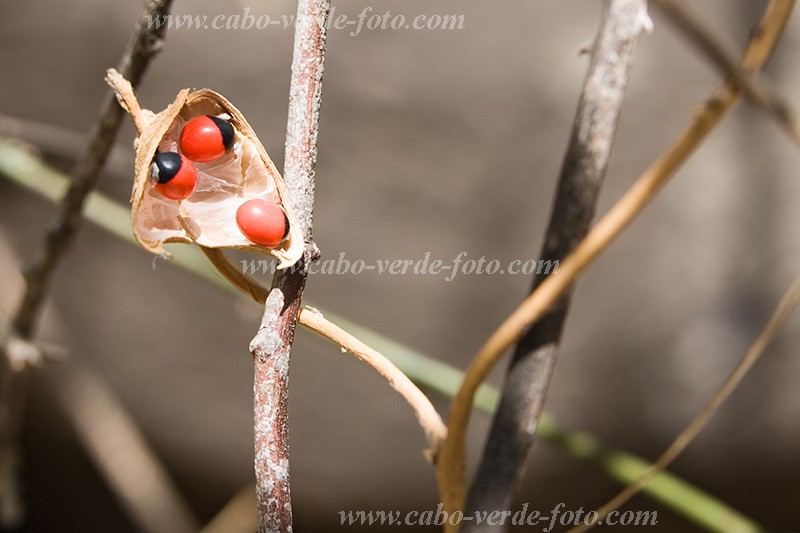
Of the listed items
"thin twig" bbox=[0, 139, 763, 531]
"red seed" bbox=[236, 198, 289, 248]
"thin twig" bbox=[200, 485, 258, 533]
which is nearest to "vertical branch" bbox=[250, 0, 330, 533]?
"red seed" bbox=[236, 198, 289, 248]

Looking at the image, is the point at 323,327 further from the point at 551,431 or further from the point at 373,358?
the point at 551,431

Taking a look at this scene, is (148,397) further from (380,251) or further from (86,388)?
(380,251)

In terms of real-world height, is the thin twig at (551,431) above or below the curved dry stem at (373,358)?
above

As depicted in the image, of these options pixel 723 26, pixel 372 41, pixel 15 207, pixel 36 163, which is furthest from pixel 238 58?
pixel 723 26

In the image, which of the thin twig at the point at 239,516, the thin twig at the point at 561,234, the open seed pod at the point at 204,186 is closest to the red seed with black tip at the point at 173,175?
the open seed pod at the point at 204,186

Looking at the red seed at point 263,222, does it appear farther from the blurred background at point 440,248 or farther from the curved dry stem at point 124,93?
the blurred background at point 440,248

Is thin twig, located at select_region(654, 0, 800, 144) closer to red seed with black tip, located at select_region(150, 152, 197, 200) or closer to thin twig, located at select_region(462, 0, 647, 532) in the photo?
thin twig, located at select_region(462, 0, 647, 532)
